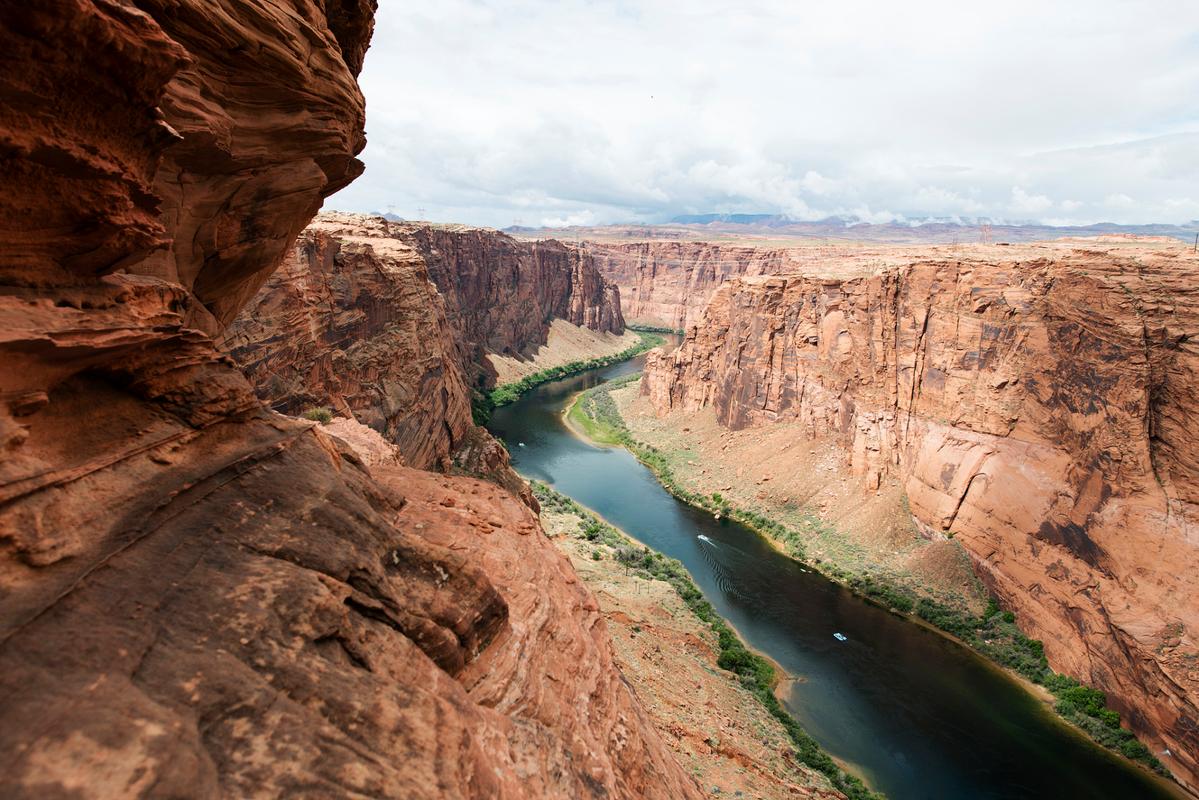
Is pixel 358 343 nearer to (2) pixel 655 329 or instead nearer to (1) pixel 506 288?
(1) pixel 506 288

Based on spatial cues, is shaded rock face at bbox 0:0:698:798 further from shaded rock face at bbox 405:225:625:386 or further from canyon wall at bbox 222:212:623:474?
shaded rock face at bbox 405:225:625:386

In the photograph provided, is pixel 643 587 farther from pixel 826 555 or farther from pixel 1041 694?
pixel 1041 694

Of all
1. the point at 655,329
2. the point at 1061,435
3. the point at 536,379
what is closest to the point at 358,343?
the point at 1061,435

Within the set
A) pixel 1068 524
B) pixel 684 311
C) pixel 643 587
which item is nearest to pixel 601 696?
pixel 643 587

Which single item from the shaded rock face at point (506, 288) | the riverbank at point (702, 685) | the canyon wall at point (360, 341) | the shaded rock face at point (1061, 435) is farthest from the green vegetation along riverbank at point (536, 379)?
the shaded rock face at point (1061, 435)

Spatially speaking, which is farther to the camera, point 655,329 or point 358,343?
point 655,329

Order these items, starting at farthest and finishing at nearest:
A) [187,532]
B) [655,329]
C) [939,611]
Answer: [655,329]
[939,611]
[187,532]

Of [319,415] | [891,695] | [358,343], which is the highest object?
[358,343]
